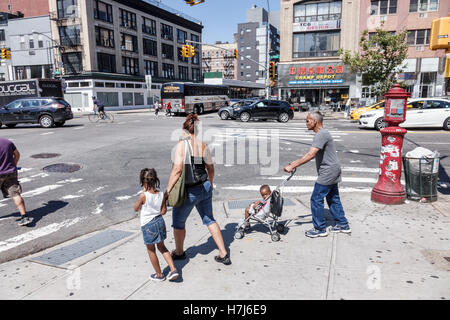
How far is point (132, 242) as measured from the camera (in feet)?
15.8

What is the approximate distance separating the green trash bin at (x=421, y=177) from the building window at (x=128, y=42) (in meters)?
50.5

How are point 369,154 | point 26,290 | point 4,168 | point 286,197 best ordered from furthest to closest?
point 369,154
point 286,197
point 4,168
point 26,290

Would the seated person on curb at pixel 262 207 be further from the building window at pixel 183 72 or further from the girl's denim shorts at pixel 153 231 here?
the building window at pixel 183 72

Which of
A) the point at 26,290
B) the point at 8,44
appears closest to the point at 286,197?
the point at 26,290

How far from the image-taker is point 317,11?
3575 cm

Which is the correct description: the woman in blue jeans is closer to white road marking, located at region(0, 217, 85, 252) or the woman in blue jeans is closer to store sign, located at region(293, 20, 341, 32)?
white road marking, located at region(0, 217, 85, 252)

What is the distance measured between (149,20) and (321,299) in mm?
59898

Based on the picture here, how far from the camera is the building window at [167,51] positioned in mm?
59875

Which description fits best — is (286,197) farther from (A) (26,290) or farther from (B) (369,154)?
(B) (369,154)

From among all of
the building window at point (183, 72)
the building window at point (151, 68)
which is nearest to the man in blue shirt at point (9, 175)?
the building window at point (151, 68)

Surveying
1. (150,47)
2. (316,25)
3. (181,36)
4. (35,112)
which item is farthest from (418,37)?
(181,36)

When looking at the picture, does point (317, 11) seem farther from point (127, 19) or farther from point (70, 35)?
point (70, 35)

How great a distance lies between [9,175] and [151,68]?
54742 mm

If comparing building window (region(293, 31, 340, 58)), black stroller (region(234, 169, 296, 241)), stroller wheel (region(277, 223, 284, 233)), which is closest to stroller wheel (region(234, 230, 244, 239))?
black stroller (region(234, 169, 296, 241))
